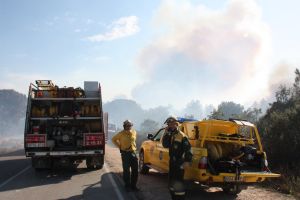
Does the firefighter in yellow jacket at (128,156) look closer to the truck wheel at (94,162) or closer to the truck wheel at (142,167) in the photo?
the truck wheel at (142,167)

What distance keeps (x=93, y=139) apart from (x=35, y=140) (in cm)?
196

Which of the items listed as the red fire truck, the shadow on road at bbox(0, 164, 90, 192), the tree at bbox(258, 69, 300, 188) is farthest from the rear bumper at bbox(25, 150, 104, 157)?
the tree at bbox(258, 69, 300, 188)

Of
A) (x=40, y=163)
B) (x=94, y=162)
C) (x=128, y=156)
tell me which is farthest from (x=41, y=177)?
(x=128, y=156)

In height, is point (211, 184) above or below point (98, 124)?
below

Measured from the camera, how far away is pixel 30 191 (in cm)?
1046

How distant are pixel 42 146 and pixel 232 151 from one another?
6.54 meters

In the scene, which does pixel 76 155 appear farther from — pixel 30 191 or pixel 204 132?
pixel 204 132

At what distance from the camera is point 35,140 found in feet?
44.6

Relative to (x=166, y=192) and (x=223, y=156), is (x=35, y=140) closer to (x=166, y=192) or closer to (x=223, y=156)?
(x=166, y=192)

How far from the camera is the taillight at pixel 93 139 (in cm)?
1395

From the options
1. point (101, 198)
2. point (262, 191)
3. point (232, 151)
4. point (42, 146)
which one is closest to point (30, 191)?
point (101, 198)

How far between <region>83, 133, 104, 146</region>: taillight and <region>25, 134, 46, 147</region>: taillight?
141cm

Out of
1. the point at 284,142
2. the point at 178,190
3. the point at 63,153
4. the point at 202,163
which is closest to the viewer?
the point at 178,190

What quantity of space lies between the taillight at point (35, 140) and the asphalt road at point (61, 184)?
3.43 ft
